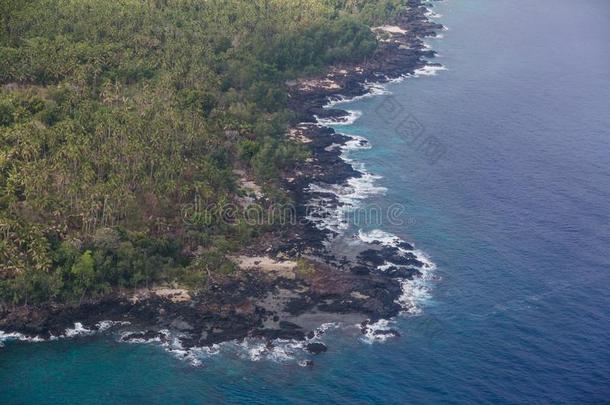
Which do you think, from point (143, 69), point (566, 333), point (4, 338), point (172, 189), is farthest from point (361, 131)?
point (4, 338)

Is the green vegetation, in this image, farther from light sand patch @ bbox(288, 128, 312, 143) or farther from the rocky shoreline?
the rocky shoreline

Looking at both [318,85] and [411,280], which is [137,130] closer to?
[411,280]

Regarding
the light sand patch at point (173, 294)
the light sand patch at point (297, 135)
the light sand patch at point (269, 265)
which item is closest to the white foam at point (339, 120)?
the light sand patch at point (297, 135)

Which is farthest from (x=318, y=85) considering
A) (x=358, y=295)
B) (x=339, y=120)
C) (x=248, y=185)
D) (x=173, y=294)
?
(x=173, y=294)

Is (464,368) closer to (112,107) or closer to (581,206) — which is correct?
(581,206)

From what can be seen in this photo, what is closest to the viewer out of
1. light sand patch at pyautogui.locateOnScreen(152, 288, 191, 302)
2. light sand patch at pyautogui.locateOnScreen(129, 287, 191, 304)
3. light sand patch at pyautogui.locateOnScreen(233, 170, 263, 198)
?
light sand patch at pyautogui.locateOnScreen(129, 287, 191, 304)

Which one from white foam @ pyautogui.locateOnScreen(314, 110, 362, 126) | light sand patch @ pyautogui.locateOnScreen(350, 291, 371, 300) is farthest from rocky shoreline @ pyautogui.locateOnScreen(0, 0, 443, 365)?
white foam @ pyautogui.locateOnScreen(314, 110, 362, 126)

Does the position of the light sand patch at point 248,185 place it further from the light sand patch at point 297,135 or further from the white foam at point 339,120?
the white foam at point 339,120

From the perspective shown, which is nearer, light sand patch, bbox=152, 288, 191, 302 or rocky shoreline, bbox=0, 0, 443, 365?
rocky shoreline, bbox=0, 0, 443, 365
